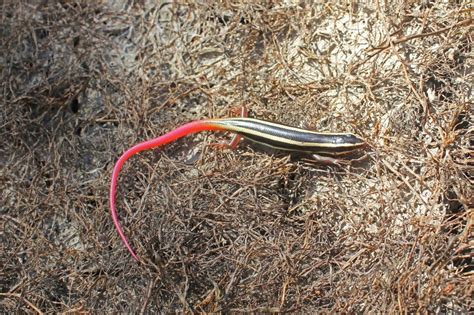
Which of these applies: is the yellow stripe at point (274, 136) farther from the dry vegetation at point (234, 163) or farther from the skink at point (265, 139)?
the dry vegetation at point (234, 163)

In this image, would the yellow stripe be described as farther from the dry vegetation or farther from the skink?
the dry vegetation

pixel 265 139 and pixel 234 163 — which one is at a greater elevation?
pixel 265 139

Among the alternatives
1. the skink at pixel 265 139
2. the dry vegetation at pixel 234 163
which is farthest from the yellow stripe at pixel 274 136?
the dry vegetation at pixel 234 163

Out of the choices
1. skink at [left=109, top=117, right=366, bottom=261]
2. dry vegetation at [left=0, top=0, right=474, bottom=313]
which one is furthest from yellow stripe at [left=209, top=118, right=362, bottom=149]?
dry vegetation at [left=0, top=0, right=474, bottom=313]

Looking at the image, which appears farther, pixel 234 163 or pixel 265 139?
pixel 234 163

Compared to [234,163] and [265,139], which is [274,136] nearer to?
[265,139]

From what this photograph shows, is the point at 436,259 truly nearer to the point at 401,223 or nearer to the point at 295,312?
the point at 401,223

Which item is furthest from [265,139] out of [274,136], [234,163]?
[234,163]
